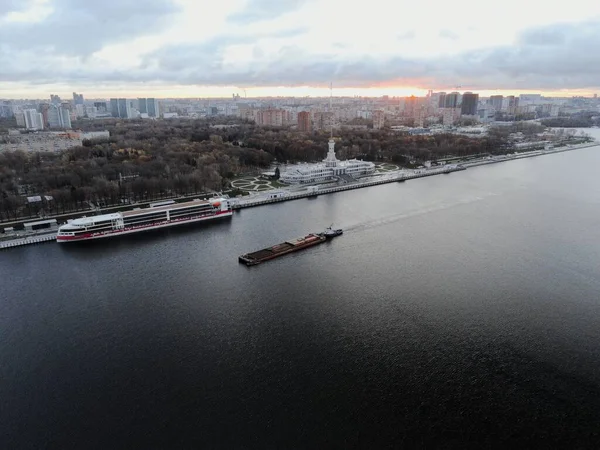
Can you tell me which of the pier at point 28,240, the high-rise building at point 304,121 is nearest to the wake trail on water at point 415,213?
the pier at point 28,240

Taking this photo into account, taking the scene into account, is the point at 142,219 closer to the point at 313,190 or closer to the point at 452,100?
the point at 313,190

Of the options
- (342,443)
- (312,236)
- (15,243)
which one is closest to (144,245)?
(15,243)

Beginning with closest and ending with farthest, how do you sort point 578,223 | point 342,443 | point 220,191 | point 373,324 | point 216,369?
point 342,443 < point 216,369 < point 373,324 < point 578,223 < point 220,191

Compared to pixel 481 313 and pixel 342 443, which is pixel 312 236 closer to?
pixel 481 313

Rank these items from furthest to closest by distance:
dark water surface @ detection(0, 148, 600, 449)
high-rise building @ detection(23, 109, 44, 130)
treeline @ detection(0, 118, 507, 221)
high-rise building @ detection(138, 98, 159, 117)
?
high-rise building @ detection(138, 98, 159, 117) → high-rise building @ detection(23, 109, 44, 130) → treeline @ detection(0, 118, 507, 221) → dark water surface @ detection(0, 148, 600, 449)

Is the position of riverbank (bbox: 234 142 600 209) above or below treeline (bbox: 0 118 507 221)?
below

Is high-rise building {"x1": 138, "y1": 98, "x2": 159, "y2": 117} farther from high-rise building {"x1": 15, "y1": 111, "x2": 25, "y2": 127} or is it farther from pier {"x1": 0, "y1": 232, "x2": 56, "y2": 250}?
pier {"x1": 0, "y1": 232, "x2": 56, "y2": 250}

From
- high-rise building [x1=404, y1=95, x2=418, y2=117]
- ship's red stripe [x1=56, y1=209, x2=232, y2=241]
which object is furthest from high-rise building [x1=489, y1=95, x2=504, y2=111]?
ship's red stripe [x1=56, y1=209, x2=232, y2=241]

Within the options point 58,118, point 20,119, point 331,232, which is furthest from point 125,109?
point 331,232

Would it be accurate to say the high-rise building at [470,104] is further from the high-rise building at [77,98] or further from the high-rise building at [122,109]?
the high-rise building at [77,98]
